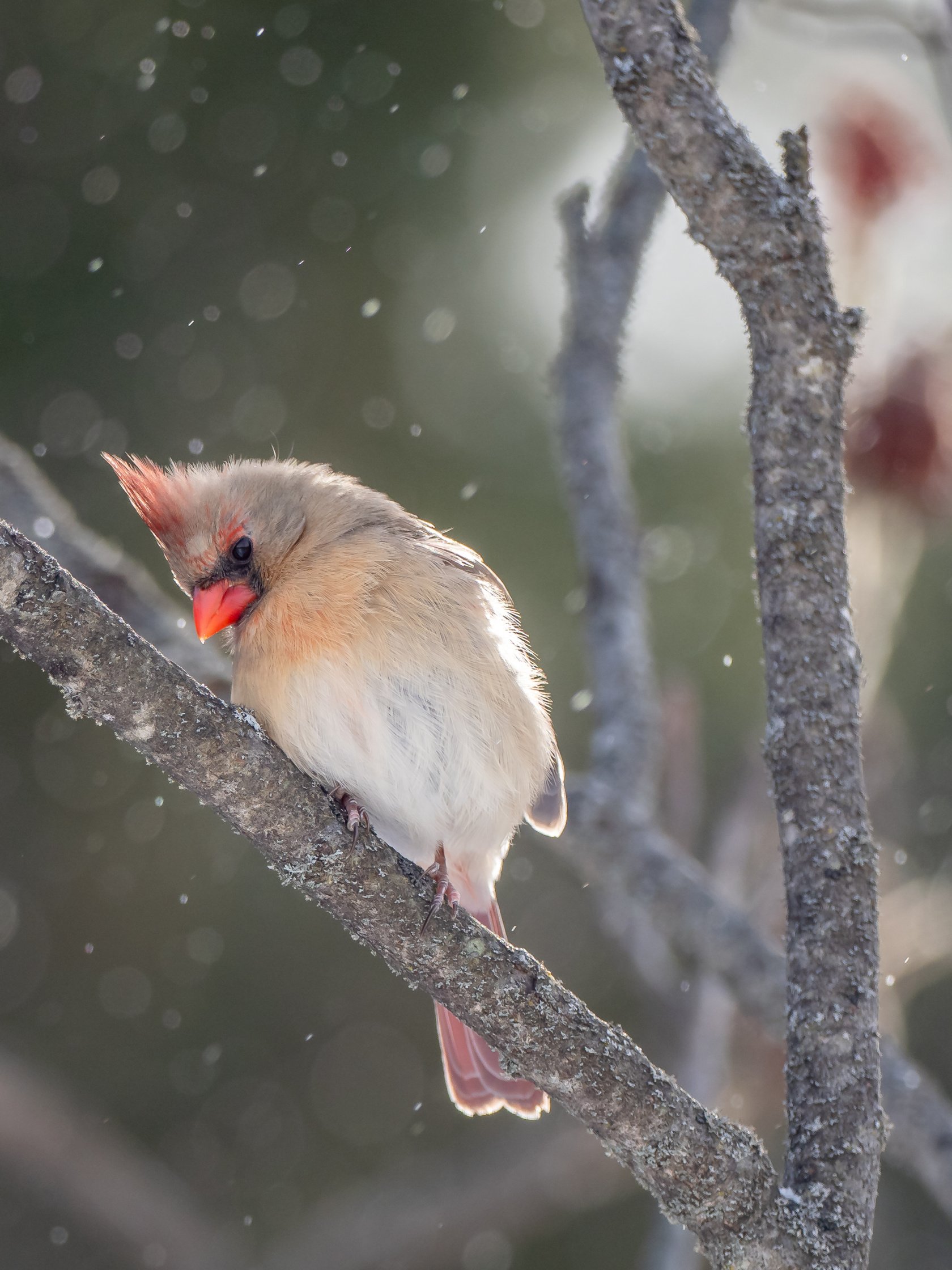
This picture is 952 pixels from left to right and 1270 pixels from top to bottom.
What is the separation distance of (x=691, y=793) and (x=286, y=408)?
2498 millimetres

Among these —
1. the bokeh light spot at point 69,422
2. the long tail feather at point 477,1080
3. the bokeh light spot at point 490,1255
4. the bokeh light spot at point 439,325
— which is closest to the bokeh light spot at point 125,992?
the bokeh light spot at point 490,1255

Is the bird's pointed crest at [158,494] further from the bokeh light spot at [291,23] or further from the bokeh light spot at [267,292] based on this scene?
the bokeh light spot at [291,23]

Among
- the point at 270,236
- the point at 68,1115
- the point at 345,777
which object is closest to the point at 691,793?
the point at 345,777

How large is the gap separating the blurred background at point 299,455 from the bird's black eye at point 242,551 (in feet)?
8.12

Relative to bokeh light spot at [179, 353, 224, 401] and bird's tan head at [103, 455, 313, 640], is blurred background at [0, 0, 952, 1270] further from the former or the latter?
bird's tan head at [103, 455, 313, 640]

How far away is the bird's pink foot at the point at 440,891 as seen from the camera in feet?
5.98

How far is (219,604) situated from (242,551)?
0.44 ft

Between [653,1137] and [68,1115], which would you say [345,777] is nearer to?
[653,1137]

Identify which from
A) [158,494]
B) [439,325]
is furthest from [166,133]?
[158,494]

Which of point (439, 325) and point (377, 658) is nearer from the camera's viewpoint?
point (377, 658)

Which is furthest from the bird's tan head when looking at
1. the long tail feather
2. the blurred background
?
the blurred background

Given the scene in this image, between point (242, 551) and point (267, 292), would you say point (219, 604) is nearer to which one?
point (242, 551)

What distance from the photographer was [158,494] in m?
2.76

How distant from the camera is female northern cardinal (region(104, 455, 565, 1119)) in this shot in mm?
2586
